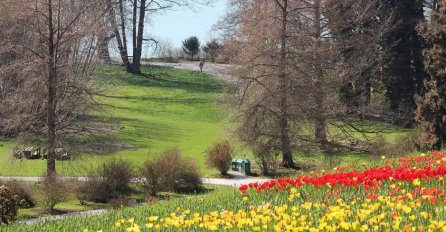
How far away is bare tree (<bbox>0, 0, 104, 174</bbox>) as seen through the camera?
19.3m

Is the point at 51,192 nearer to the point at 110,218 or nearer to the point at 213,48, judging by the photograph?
the point at 110,218

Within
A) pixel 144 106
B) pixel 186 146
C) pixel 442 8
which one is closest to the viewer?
pixel 442 8

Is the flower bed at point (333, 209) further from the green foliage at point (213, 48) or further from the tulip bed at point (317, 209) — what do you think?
the green foliage at point (213, 48)

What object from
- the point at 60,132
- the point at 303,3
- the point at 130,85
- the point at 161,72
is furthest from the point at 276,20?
the point at 161,72

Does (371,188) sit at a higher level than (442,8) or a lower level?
lower

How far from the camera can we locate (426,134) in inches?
893

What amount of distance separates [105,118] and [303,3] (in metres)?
11.0

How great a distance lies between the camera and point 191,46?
69250 mm

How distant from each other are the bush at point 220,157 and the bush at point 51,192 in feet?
25.9

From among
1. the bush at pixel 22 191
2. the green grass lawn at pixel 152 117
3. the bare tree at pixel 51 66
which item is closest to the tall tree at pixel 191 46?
the green grass lawn at pixel 152 117

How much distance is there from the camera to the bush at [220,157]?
24.3 m

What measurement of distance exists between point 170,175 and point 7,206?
7465 millimetres

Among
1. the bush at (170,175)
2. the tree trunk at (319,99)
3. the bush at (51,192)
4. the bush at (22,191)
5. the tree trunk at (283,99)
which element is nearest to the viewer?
the bush at (51,192)

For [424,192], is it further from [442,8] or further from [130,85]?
[130,85]
